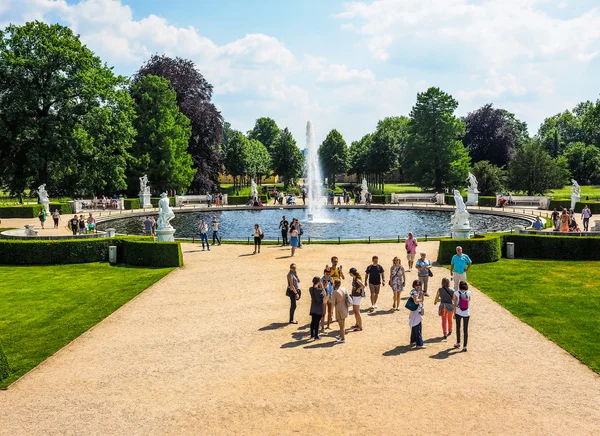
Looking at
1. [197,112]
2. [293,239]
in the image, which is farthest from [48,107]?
[293,239]

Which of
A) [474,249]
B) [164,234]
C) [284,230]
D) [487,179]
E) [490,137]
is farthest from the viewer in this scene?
[490,137]

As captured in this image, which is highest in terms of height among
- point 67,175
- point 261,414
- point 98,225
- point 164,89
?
point 164,89

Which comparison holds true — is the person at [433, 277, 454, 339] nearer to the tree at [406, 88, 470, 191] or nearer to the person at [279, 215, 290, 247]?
the person at [279, 215, 290, 247]

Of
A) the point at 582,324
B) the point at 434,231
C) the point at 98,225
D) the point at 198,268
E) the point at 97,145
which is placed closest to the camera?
the point at 582,324

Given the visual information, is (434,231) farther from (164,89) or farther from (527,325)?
(164,89)

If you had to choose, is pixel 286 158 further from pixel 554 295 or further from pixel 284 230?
pixel 554 295

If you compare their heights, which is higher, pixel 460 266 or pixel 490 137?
pixel 490 137

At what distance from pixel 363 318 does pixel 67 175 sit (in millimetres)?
46917

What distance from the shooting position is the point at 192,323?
1511 centimetres

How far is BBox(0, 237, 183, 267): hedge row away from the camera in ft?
79.0

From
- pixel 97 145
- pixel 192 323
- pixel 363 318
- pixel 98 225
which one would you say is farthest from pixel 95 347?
pixel 97 145

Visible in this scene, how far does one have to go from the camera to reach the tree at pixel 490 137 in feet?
288

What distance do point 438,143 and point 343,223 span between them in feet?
109

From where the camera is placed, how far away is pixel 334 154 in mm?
104375
